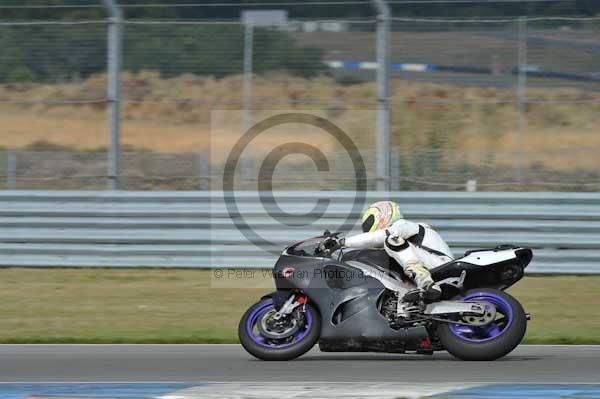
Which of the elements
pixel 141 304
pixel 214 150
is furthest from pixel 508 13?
pixel 141 304

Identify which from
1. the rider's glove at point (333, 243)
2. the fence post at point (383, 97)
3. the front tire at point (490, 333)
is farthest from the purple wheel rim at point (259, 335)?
the fence post at point (383, 97)

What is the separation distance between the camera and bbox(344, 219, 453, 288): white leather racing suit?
831 centimetres

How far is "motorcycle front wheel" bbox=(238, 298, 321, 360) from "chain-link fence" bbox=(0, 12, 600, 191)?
5.55 meters

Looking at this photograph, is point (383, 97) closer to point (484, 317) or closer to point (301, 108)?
point (301, 108)

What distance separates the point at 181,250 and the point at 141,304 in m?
1.65

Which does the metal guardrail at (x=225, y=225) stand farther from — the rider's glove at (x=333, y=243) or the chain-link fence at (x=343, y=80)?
the rider's glove at (x=333, y=243)

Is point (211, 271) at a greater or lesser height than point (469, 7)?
lesser

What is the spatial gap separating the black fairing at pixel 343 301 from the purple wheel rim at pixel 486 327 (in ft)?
0.98

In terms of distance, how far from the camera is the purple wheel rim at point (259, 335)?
27.9 feet

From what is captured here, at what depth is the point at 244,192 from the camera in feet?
45.8

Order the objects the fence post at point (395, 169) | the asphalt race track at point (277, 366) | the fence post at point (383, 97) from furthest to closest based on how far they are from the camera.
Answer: the fence post at point (395, 169) < the fence post at point (383, 97) < the asphalt race track at point (277, 366)

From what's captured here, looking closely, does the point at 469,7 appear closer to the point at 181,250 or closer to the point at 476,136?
the point at 476,136

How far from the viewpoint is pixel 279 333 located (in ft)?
27.9

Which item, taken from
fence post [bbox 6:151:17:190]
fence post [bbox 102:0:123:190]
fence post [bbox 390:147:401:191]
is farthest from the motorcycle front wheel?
fence post [bbox 6:151:17:190]
